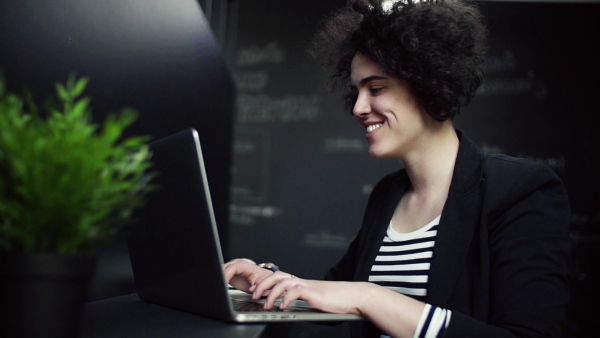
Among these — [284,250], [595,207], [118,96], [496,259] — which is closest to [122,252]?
[118,96]

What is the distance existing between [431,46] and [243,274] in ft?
2.23

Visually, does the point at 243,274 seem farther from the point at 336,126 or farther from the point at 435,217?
the point at 336,126

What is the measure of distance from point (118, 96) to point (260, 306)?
479 mm

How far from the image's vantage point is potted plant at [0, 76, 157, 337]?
366 millimetres

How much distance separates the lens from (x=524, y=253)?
98 cm

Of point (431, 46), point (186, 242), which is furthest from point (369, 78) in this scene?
point (186, 242)

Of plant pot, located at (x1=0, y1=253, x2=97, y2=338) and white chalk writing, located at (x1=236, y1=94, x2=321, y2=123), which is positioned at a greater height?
white chalk writing, located at (x1=236, y1=94, x2=321, y2=123)

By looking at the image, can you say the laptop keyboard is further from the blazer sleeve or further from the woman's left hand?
the blazer sleeve

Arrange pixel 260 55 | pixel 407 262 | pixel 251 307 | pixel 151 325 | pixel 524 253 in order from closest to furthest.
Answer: pixel 151 325 < pixel 251 307 < pixel 524 253 < pixel 407 262 < pixel 260 55

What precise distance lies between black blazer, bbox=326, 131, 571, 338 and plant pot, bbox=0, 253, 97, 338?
2.01ft

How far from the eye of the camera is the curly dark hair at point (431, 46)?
1.30 meters

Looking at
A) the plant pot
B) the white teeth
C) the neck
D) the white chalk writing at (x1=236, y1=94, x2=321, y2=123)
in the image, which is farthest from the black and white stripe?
the white chalk writing at (x1=236, y1=94, x2=321, y2=123)

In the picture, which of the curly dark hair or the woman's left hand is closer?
the woman's left hand

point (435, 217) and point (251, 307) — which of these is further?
point (435, 217)
